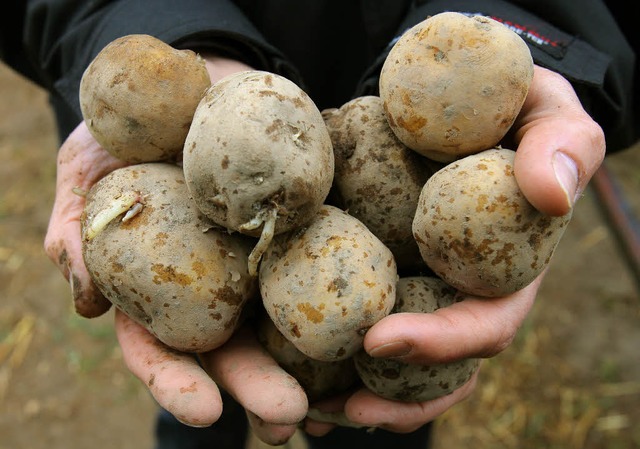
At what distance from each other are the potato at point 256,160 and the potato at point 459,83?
0.64 feet

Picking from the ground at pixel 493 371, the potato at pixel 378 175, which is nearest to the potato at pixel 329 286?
the potato at pixel 378 175

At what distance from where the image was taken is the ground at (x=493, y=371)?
260 centimetres

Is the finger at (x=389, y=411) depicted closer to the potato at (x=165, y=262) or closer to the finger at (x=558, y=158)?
the potato at (x=165, y=262)

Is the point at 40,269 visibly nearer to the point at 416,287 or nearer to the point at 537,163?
the point at 416,287

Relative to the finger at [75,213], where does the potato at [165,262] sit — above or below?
above

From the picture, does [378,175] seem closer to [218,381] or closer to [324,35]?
[218,381]

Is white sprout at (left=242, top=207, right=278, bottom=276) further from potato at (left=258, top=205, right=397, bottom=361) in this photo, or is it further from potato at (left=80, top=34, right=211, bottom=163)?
potato at (left=80, top=34, right=211, bottom=163)

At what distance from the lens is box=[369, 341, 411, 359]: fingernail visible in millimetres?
1060

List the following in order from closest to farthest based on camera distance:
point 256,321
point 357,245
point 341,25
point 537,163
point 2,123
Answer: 1. point 537,163
2. point 357,245
3. point 256,321
4. point 341,25
5. point 2,123

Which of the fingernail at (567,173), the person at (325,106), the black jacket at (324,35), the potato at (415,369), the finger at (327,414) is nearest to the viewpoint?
the fingernail at (567,173)

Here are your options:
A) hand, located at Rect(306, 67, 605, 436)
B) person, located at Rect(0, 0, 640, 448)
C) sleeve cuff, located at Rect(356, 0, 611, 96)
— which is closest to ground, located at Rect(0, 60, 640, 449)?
person, located at Rect(0, 0, 640, 448)

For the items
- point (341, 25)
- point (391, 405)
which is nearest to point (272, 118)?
point (391, 405)

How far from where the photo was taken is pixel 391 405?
1272 millimetres

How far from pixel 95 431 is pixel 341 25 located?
189 centimetres
